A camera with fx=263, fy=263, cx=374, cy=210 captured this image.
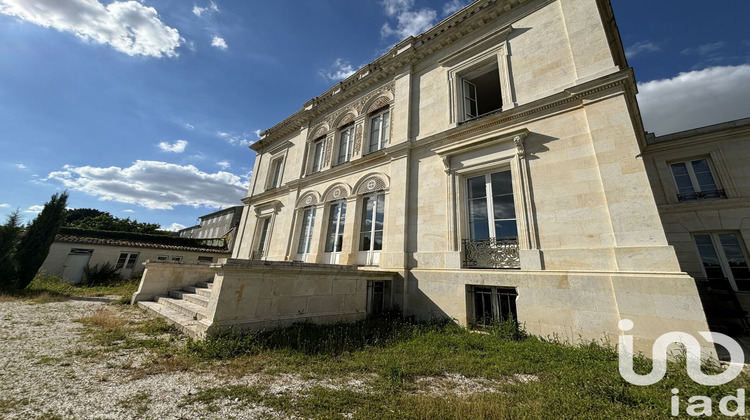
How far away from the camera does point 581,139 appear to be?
6051mm

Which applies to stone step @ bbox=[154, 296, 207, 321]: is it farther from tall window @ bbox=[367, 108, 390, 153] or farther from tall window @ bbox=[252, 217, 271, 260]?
tall window @ bbox=[367, 108, 390, 153]

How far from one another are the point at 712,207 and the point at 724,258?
5.41 feet

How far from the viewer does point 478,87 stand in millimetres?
9859

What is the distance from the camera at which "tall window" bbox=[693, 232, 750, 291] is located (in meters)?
7.87

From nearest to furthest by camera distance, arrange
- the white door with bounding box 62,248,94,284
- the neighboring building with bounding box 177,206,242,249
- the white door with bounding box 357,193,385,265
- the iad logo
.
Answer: the iad logo < the white door with bounding box 357,193,385,265 < the white door with bounding box 62,248,94,284 < the neighboring building with bounding box 177,206,242,249

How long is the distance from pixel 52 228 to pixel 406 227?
14639 millimetres

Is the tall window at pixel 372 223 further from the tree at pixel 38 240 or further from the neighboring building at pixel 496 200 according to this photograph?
the tree at pixel 38 240

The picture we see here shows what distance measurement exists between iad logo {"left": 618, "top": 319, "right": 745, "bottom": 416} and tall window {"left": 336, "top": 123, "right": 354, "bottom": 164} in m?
10.0

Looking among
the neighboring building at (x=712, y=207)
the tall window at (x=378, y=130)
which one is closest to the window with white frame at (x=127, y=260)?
the tall window at (x=378, y=130)

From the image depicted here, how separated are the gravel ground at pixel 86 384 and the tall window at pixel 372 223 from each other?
6.18 m

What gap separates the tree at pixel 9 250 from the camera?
30.7 ft

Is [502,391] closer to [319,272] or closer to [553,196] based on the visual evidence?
[319,272]

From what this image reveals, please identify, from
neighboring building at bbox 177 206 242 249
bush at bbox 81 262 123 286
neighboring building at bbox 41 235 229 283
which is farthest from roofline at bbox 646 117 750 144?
neighboring building at bbox 177 206 242 249

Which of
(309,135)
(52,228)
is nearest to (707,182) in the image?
(309,135)
